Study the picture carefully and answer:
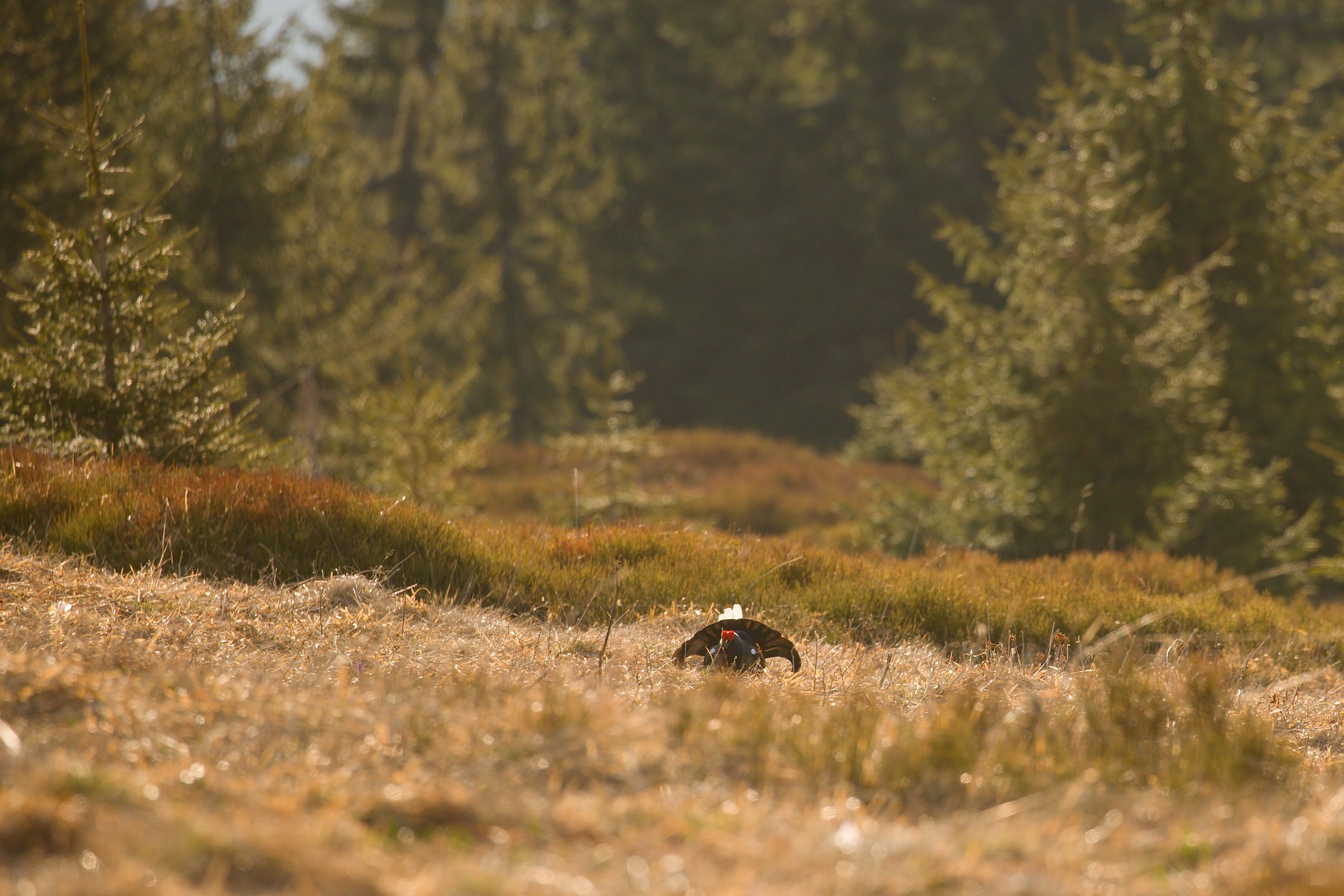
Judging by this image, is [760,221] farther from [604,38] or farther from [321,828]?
[321,828]

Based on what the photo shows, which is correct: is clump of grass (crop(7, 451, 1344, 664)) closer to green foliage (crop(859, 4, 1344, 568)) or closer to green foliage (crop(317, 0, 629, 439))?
green foliage (crop(859, 4, 1344, 568))

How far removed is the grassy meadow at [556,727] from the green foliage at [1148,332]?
12.2ft

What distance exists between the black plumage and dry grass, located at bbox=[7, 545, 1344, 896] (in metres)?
0.12

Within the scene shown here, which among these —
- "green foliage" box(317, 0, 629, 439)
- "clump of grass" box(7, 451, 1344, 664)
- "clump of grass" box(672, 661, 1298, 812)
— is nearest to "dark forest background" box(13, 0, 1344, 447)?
"green foliage" box(317, 0, 629, 439)

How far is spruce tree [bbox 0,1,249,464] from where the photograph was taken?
7.04 m

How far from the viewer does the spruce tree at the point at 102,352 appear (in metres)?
7.04

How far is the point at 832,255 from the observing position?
113 feet

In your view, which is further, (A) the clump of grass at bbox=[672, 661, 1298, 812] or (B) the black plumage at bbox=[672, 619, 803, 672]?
(B) the black plumage at bbox=[672, 619, 803, 672]

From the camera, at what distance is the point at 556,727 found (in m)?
3.07

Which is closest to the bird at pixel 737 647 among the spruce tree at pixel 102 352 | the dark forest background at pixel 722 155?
the spruce tree at pixel 102 352

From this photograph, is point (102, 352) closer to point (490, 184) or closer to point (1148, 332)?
point (1148, 332)

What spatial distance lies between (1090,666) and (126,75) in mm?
14041

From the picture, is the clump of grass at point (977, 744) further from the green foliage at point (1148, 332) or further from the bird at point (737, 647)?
the green foliage at point (1148, 332)

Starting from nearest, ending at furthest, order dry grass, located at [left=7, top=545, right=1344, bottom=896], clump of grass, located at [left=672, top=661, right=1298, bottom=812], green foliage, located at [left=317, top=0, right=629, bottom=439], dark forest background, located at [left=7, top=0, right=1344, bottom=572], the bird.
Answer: dry grass, located at [left=7, top=545, right=1344, bottom=896] → clump of grass, located at [left=672, top=661, right=1298, bottom=812] → the bird → dark forest background, located at [left=7, top=0, right=1344, bottom=572] → green foliage, located at [left=317, top=0, right=629, bottom=439]
